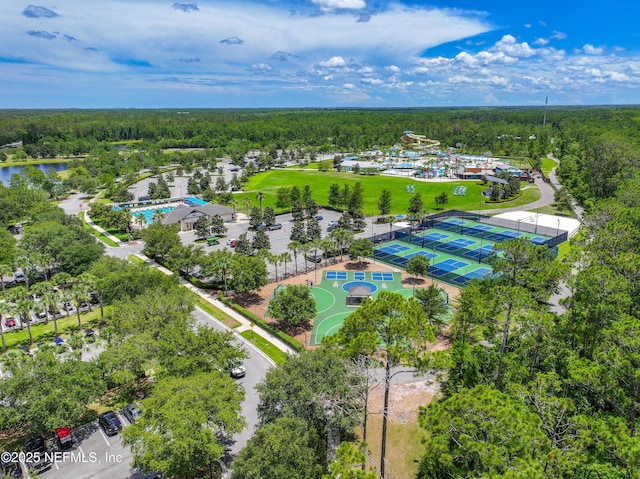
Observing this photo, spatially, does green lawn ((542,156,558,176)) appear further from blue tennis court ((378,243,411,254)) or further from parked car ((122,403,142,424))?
parked car ((122,403,142,424))

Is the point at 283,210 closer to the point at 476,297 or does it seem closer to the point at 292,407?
the point at 476,297

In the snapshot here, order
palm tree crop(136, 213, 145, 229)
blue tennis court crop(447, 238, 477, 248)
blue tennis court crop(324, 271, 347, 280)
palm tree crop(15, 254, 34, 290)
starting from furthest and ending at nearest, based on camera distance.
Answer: palm tree crop(136, 213, 145, 229)
blue tennis court crop(447, 238, 477, 248)
blue tennis court crop(324, 271, 347, 280)
palm tree crop(15, 254, 34, 290)

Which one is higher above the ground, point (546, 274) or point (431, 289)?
point (546, 274)

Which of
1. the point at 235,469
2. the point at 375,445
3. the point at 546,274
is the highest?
the point at 546,274

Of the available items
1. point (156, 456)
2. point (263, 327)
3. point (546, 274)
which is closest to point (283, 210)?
point (263, 327)

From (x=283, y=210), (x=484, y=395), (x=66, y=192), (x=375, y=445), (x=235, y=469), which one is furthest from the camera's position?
(x=66, y=192)

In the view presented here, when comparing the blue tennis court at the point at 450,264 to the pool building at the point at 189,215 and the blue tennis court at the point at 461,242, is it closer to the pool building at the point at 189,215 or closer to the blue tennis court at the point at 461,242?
the blue tennis court at the point at 461,242

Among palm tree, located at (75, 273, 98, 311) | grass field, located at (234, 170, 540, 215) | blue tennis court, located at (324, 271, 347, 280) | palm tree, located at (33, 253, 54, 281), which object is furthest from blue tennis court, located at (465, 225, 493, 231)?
palm tree, located at (33, 253, 54, 281)
